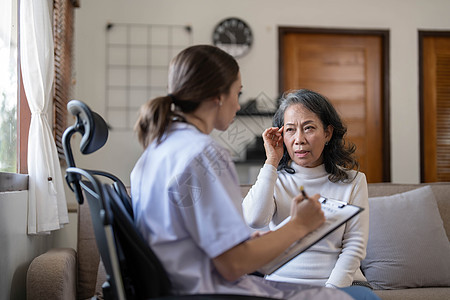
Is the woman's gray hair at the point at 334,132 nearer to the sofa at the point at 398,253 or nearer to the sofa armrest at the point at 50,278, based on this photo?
the sofa at the point at 398,253

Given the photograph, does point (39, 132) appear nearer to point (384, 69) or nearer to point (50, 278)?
point (50, 278)

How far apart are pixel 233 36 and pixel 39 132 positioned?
2352 millimetres

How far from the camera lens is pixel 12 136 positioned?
2375mm

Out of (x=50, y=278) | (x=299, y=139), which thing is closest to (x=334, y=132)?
(x=299, y=139)

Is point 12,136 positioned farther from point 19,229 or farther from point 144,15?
point 144,15

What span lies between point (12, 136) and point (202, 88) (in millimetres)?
1535

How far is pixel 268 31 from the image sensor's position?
14.7 feet

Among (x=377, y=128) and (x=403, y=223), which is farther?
(x=377, y=128)

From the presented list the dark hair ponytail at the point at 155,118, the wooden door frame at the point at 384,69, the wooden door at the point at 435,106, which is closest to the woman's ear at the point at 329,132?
the dark hair ponytail at the point at 155,118

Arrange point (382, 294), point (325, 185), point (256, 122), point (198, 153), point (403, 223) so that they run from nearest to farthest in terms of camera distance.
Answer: point (198, 153) → point (325, 185) → point (382, 294) → point (403, 223) → point (256, 122)

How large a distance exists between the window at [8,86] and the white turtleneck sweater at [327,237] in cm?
113

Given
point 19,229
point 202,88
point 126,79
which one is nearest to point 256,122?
point 126,79

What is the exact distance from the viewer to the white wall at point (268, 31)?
4262 millimetres

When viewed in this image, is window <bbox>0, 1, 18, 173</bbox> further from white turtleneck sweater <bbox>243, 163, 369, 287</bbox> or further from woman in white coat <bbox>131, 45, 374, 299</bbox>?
woman in white coat <bbox>131, 45, 374, 299</bbox>
